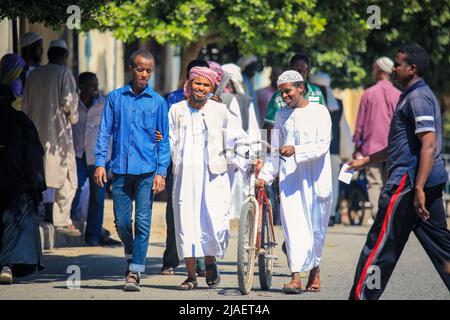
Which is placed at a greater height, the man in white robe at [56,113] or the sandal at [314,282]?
the man in white robe at [56,113]

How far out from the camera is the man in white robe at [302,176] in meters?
10.9

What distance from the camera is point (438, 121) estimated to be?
8.91m

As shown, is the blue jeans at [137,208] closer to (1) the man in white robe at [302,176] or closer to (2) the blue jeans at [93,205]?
(1) the man in white robe at [302,176]

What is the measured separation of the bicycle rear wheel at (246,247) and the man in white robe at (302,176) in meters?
0.32

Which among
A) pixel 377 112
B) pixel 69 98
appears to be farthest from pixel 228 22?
pixel 69 98

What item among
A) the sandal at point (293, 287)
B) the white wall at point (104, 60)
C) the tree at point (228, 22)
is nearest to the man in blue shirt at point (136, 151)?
the sandal at point (293, 287)

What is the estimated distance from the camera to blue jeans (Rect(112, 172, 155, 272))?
10.7 m

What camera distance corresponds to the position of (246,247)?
1071 centimetres

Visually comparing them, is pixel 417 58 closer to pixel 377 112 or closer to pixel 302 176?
pixel 302 176

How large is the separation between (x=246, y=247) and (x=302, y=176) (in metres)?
0.82

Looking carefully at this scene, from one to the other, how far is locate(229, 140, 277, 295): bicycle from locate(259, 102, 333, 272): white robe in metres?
0.19

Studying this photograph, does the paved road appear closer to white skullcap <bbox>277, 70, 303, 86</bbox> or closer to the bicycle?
the bicycle
